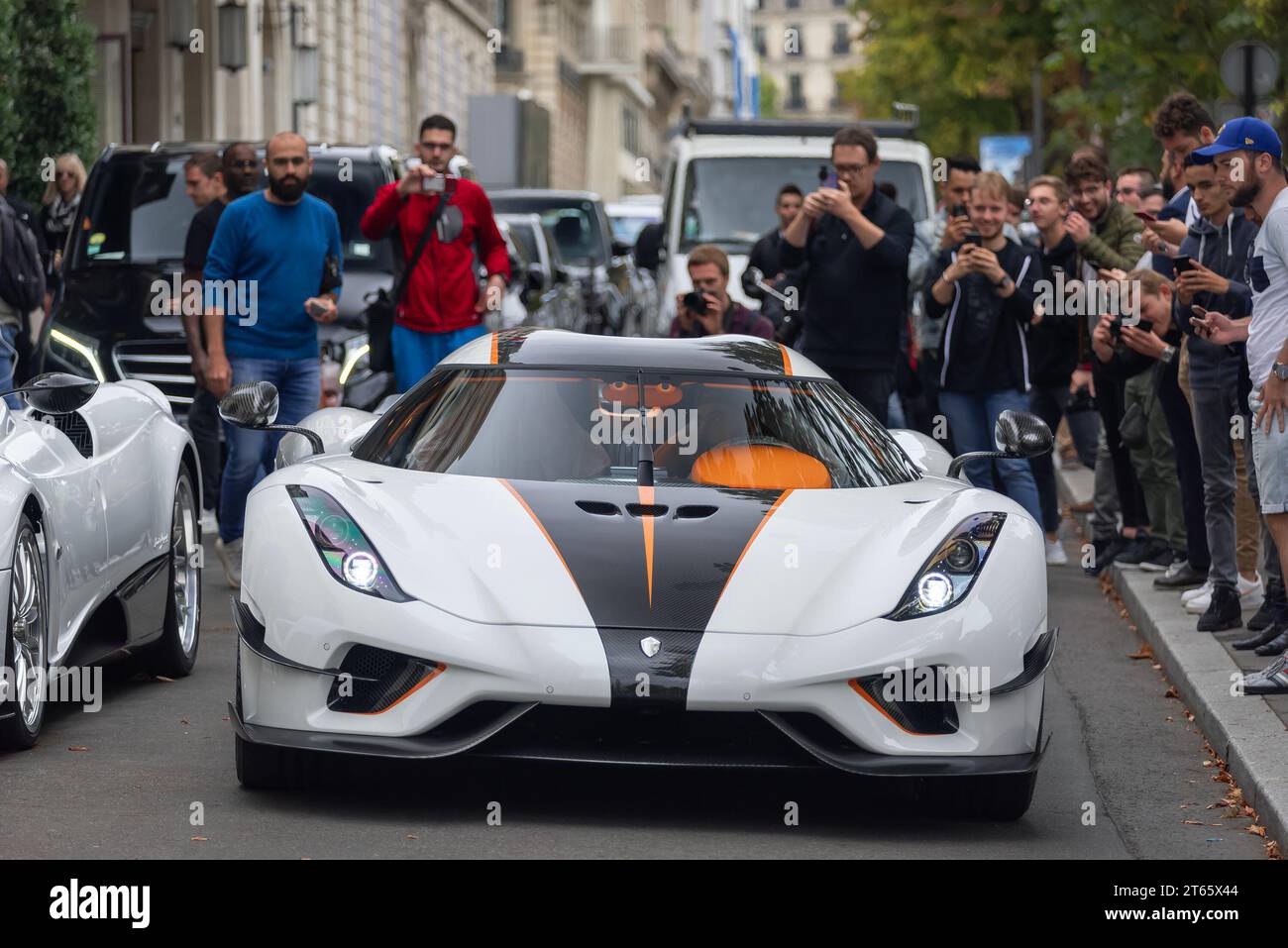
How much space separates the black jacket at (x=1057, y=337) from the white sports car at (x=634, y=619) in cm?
548

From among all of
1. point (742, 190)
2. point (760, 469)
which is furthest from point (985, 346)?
point (742, 190)

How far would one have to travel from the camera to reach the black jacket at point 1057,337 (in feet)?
39.4

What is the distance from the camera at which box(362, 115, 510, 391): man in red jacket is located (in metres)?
11.6

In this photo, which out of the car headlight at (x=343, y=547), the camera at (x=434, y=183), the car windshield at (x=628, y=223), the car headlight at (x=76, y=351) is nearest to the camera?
the car headlight at (x=343, y=547)

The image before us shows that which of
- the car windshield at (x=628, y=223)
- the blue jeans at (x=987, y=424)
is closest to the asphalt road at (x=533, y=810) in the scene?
the blue jeans at (x=987, y=424)

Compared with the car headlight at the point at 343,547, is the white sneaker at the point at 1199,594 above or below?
below

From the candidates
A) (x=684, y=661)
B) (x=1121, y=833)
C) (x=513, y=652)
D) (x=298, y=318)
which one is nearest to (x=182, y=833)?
(x=513, y=652)

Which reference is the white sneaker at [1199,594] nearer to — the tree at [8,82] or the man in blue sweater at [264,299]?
the man in blue sweater at [264,299]

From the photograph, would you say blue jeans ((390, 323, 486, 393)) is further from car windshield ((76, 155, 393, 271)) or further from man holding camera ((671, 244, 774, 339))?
car windshield ((76, 155, 393, 271))

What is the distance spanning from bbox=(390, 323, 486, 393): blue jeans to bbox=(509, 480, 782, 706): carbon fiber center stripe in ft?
17.8

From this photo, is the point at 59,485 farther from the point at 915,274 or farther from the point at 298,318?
the point at 915,274

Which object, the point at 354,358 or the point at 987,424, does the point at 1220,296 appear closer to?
the point at 987,424

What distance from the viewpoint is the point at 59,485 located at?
712 centimetres
